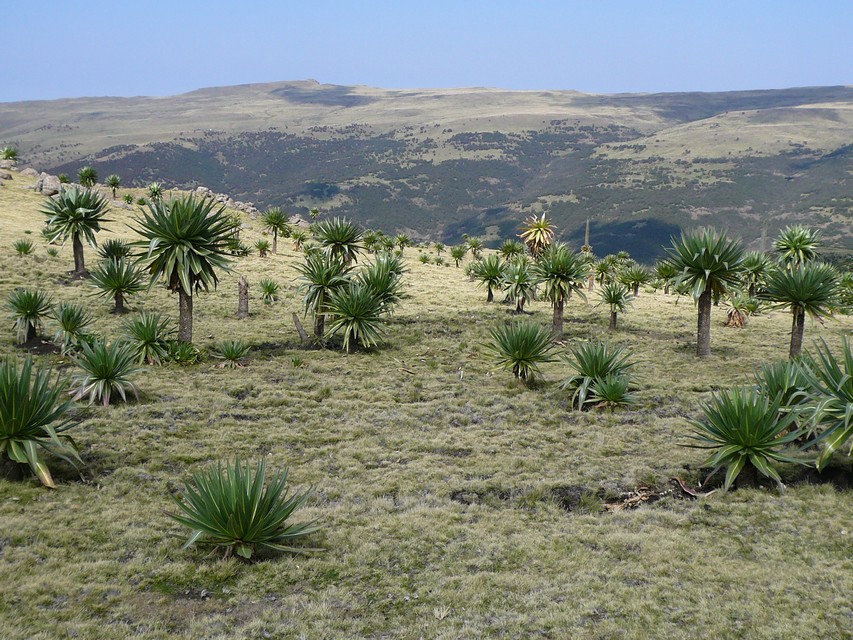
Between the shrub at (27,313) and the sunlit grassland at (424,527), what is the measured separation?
196 centimetres

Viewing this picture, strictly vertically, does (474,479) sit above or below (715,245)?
below

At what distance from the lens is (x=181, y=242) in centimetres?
1673

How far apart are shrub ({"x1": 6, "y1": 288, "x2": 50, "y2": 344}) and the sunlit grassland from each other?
1.96 meters

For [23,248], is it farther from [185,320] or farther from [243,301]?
[185,320]

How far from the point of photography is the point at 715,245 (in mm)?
18500

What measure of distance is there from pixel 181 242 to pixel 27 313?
5346 millimetres

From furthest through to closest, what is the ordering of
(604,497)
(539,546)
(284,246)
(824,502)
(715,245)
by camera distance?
(284,246) → (715,245) → (604,497) → (824,502) → (539,546)

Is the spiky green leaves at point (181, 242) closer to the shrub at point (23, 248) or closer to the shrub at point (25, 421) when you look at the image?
the shrub at point (25, 421)

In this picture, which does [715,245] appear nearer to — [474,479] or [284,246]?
[474,479]

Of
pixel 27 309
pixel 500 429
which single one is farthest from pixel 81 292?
pixel 500 429

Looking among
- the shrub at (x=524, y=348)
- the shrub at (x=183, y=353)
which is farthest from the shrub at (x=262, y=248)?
the shrub at (x=524, y=348)

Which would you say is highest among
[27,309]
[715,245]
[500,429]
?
[715,245]

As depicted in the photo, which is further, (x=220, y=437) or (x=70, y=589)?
(x=220, y=437)

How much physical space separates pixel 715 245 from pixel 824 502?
1143 cm
